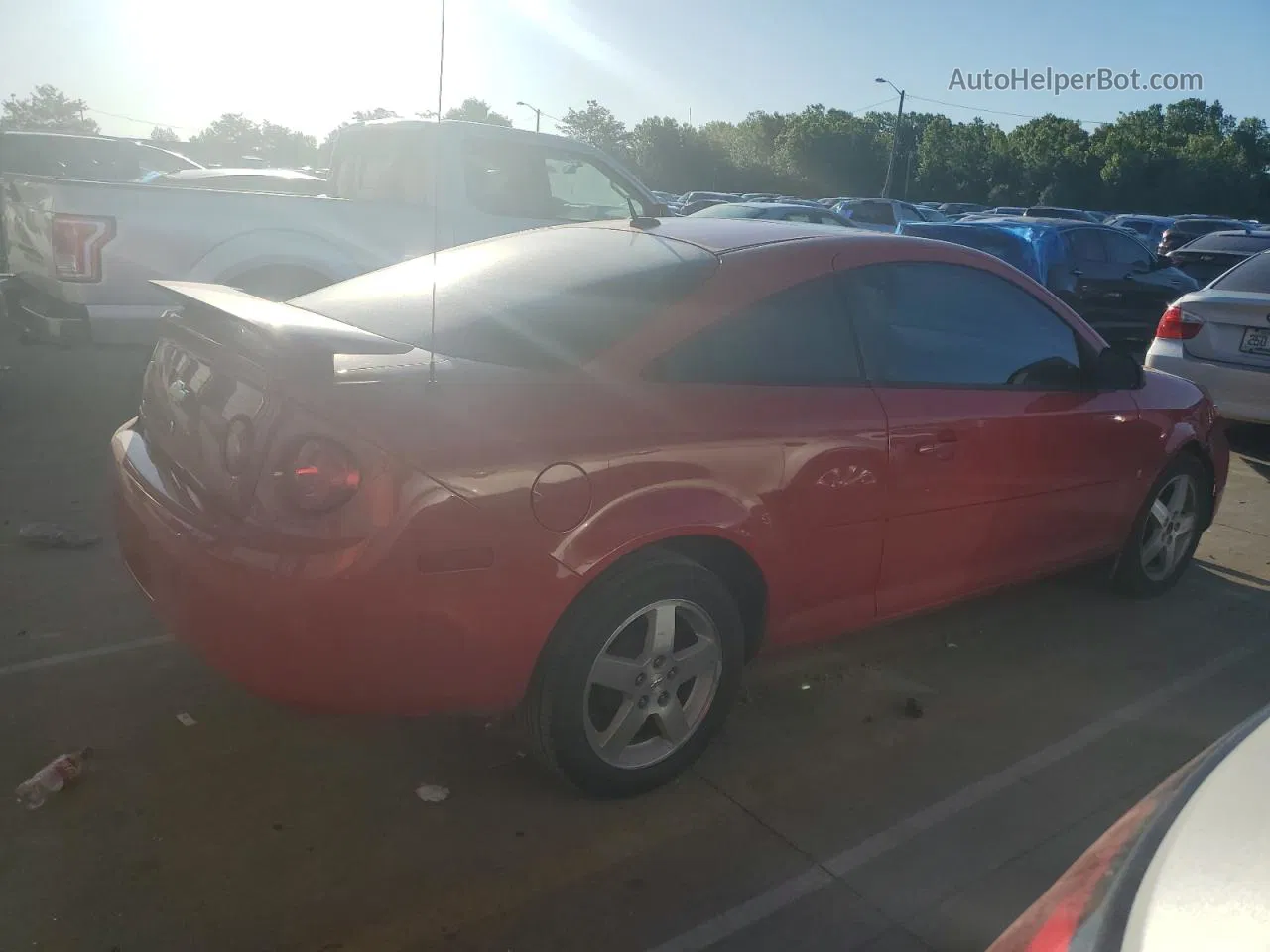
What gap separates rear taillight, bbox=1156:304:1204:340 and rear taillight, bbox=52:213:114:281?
7266 mm

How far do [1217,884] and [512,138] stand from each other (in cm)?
709

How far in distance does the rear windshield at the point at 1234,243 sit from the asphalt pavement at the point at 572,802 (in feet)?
44.9

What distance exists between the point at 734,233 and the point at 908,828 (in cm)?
196

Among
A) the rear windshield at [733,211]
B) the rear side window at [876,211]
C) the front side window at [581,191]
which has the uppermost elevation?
the rear side window at [876,211]

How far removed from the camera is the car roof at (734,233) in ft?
10.7

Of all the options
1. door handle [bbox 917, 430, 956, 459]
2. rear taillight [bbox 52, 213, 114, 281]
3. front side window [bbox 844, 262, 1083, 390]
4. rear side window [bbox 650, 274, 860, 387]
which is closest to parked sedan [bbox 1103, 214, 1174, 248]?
front side window [bbox 844, 262, 1083, 390]

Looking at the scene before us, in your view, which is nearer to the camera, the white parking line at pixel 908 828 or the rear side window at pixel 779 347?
the white parking line at pixel 908 828

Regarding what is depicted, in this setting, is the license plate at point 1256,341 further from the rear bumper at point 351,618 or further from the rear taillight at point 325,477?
the rear taillight at point 325,477

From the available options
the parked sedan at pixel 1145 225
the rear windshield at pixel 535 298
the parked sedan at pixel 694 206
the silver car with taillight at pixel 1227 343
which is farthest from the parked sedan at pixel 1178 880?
the parked sedan at pixel 1145 225

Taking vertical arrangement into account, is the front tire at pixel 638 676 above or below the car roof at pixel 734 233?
below

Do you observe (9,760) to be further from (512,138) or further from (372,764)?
(512,138)

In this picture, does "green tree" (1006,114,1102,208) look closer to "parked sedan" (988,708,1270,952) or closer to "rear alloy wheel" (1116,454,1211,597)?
"rear alloy wheel" (1116,454,1211,597)

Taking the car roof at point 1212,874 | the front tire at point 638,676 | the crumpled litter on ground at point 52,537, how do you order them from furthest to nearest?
the crumpled litter on ground at point 52,537 < the front tire at point 638,676 < the car roof at point 1212,874

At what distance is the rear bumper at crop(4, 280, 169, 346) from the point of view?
6.02m
